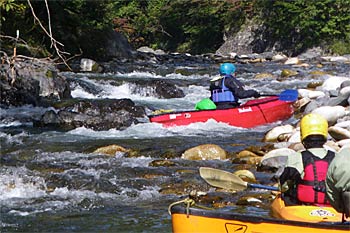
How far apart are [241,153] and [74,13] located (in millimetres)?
12445

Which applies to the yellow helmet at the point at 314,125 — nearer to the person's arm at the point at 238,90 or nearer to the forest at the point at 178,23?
the person's arm at the point at 238,90

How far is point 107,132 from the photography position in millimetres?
9594

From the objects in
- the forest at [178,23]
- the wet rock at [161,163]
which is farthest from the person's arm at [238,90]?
the forest at [178,23]

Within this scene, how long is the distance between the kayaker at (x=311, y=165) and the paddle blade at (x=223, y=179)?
2.06ft

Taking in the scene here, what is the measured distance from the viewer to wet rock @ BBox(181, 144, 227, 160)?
298 inches

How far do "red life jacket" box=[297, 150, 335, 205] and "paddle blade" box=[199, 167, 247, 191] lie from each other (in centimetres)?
72

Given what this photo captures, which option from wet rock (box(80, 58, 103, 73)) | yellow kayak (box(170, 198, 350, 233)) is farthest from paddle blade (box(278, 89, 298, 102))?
wet rock (box(80, 58, 103, 73))

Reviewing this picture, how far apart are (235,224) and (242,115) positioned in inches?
242

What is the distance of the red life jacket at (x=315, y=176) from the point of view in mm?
3889

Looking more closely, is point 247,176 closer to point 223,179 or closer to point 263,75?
point 223,179

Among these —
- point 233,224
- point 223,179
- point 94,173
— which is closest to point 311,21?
point 94,173

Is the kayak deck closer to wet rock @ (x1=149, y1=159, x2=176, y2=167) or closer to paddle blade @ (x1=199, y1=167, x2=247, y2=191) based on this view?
paddle blade @ (x1=199, y1=167, x2=247, y2=191)

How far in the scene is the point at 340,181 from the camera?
285 cm

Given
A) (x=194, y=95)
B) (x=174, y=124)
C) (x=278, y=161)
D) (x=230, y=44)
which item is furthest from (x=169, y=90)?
(x=230, y=44)
